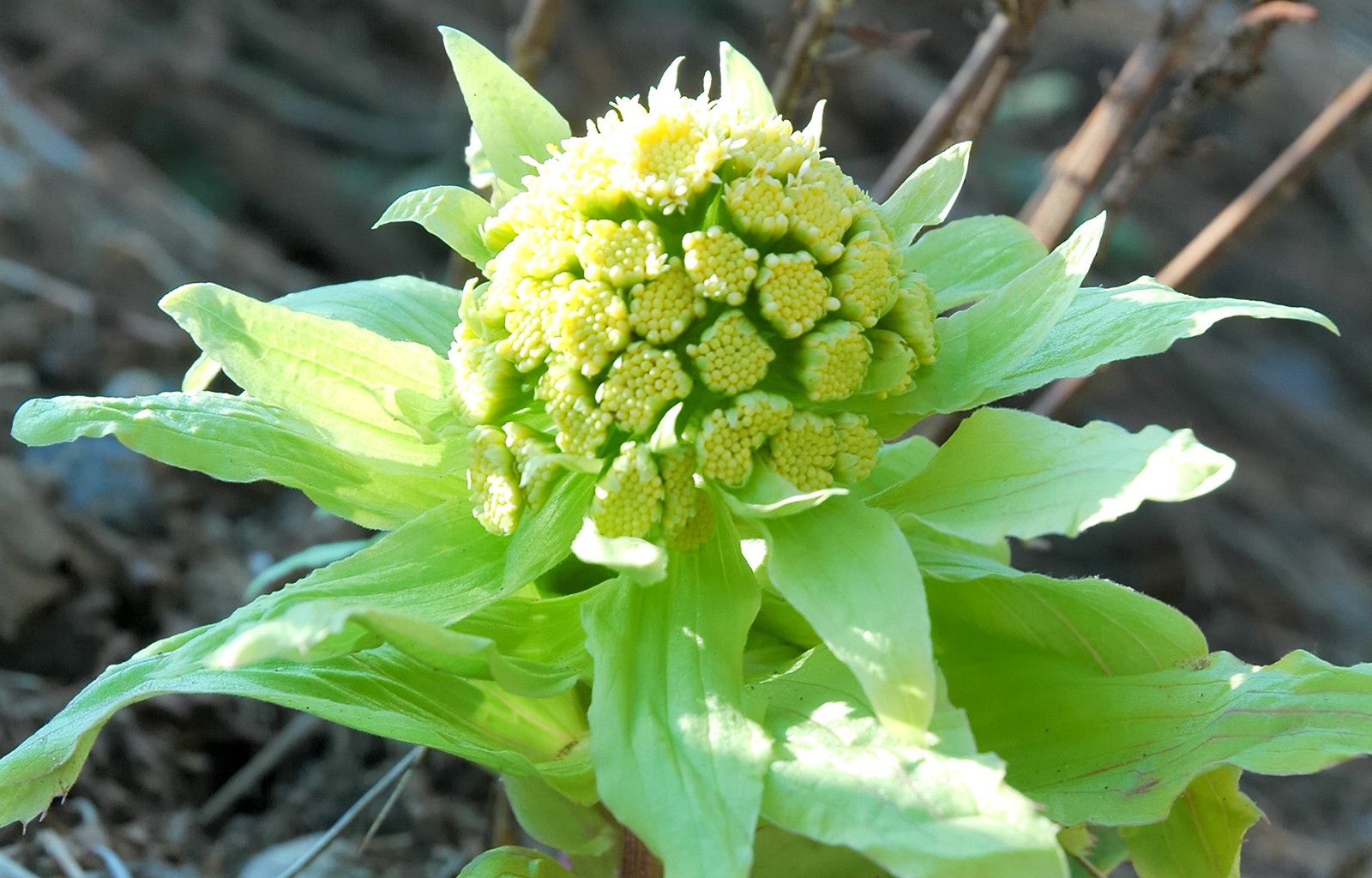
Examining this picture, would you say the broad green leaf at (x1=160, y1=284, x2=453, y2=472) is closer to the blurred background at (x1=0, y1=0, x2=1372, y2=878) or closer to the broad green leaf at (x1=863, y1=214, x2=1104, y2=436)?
the broad green leaf at (x1=863, y1=214, x2=1104, y2=436)

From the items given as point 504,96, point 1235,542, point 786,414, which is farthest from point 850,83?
point 786,414

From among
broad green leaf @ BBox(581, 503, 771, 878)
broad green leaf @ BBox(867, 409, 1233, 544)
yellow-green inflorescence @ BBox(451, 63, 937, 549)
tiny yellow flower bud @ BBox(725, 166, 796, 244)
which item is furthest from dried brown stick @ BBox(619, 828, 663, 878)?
tiny yellow flower bud @ BBox(725, 166, 796, 244)

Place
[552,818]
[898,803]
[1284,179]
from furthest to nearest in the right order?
1. [1284,179]
2. [552,818]
3. [898,803]

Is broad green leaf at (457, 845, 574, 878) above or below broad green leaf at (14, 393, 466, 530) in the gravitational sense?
below

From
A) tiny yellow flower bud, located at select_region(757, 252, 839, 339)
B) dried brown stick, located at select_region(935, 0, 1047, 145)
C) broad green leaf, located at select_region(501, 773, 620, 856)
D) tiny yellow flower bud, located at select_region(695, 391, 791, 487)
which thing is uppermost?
dried brown stick, located at select_region(935, 0, 1047, 145)

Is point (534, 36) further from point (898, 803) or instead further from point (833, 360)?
point (898, 803)

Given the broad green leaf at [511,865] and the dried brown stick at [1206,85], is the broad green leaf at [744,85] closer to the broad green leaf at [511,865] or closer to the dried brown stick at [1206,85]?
the dried brown stick at [1206,85]

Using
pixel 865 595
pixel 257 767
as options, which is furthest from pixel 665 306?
pixel 257 767
